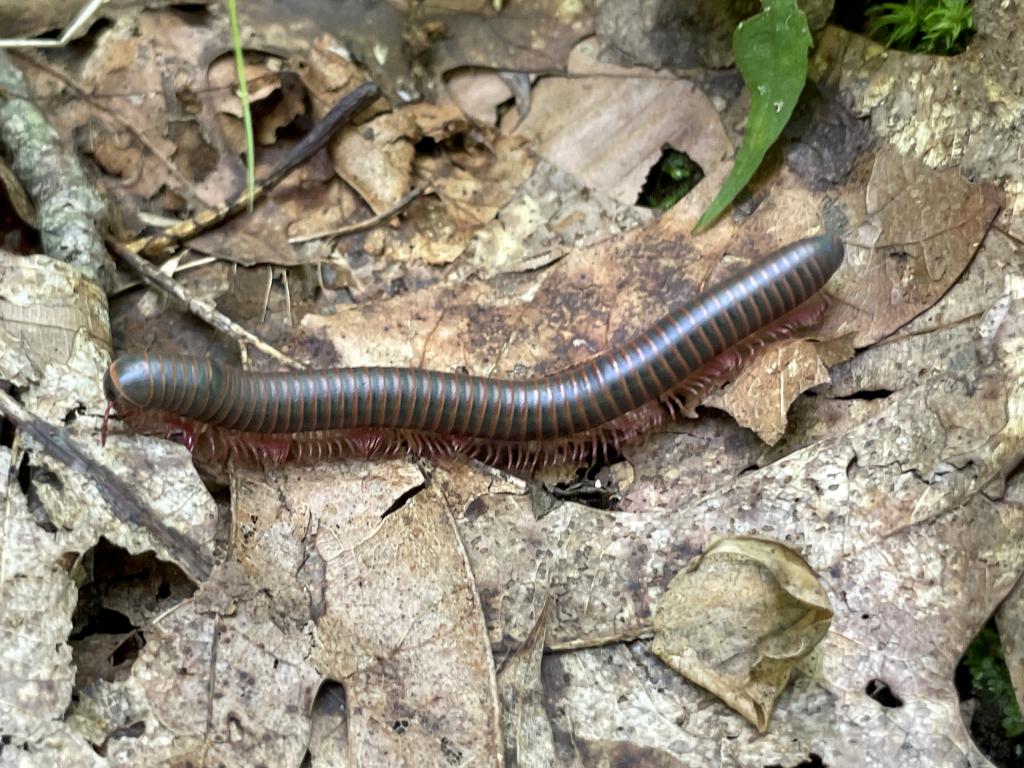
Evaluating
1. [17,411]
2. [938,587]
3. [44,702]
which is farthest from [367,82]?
[938,587]

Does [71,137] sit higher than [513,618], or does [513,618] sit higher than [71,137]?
[71,137]

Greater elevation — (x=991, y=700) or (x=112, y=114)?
(x=112, y=114)

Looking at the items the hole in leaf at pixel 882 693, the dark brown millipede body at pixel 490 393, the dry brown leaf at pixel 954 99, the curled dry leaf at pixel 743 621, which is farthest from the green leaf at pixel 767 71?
the hole in leaf at pixel 882 693

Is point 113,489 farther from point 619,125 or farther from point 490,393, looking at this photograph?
point 619,125

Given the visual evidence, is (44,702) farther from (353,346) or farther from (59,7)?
(59,7)

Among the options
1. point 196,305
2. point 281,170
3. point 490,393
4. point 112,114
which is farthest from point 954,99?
point 112,114

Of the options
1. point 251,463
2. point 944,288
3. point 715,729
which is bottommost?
point 251,463

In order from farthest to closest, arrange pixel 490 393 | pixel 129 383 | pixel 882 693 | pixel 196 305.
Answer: pixel 196 305, pixel 490 393, pixel 129 383, pixel 882 693
